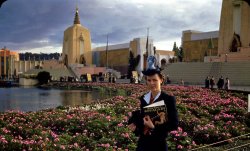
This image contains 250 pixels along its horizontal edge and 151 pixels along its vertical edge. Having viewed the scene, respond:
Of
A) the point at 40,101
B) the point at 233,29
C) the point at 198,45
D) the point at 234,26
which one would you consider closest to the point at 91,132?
the point at 40,101

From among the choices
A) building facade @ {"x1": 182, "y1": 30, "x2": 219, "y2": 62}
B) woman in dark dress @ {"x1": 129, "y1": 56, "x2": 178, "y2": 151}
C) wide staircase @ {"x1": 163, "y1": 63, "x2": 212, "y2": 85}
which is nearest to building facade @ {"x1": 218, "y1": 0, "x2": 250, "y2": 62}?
wide staircase @ {"x1": 163, "y1": 63, "x2": 212, "y2": 85}

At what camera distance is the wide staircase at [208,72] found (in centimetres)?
3225

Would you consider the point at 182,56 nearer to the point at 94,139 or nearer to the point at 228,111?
the point at 228,111

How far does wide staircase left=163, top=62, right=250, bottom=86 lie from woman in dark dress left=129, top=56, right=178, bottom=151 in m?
29.4

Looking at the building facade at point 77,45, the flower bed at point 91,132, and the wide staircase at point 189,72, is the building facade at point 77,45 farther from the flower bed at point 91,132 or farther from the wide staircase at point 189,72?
the flower bed at point 91,132

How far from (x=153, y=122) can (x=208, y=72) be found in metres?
33.7

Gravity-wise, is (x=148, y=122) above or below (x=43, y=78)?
above

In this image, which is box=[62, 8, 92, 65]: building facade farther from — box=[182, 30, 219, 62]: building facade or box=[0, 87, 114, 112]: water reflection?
box=[0, 87, 114, 112]: water reflection

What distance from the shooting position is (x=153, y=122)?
3076 mm

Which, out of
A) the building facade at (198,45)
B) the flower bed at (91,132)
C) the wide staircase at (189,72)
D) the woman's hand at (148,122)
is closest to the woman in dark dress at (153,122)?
the woman's hand at (148,122)

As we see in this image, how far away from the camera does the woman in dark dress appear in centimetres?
308

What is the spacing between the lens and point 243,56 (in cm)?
3769

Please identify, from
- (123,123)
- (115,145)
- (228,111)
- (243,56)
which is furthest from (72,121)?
(243,56)

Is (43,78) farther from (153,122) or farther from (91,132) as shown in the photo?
(153,122)
